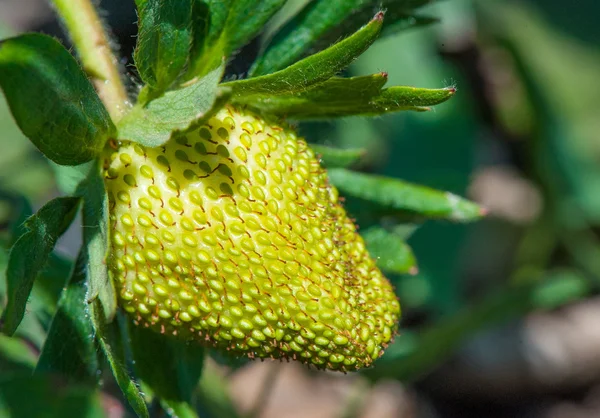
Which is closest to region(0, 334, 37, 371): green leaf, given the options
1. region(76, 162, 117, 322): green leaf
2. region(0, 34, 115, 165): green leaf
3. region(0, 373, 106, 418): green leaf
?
region(0, 373, 106, 418): green leaf

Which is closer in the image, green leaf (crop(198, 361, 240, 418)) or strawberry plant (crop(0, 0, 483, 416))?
strawberry plant (crop(0, 0, 483, 416))

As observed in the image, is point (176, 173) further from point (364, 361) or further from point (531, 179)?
point (531, 179)

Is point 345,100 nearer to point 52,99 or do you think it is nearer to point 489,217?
point 52,99

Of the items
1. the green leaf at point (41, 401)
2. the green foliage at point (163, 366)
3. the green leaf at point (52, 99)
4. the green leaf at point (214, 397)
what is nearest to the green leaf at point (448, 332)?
the green leaf at point (214, 397)

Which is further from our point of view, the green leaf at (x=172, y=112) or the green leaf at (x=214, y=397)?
the green leaf at (x=214, y=397)

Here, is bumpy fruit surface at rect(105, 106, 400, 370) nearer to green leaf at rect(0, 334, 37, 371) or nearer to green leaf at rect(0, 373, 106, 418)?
green leaf at rect(0, 373, 106, 418)

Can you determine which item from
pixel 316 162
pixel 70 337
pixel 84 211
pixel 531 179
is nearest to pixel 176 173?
pixel 84 211

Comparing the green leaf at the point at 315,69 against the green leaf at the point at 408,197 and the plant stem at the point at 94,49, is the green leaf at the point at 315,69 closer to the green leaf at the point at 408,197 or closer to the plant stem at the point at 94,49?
the plant stem at the point at 94,49
